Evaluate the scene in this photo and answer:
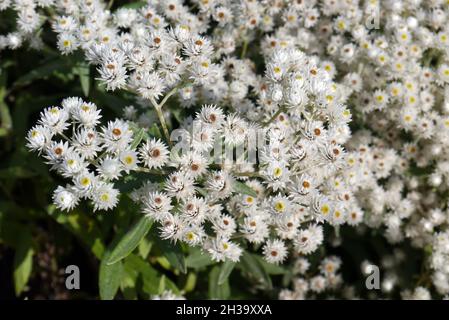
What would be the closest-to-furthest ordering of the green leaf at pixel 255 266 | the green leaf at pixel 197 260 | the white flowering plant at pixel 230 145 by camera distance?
the white flowering plant at pixel 230 145 < the green leaf at pixel 255 266 < the green leaf at pixel 197 260

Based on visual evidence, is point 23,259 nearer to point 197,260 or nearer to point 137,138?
point 197,260

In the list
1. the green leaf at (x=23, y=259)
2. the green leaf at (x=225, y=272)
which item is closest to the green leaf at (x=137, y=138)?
the green leaf at (x=225, y=272)

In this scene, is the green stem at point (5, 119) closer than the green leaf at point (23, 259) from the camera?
No

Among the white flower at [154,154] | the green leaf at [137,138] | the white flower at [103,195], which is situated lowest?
the white flower at [103,195]

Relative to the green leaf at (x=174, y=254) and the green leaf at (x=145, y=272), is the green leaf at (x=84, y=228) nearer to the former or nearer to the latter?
the green leaf at (x=145, y=272)

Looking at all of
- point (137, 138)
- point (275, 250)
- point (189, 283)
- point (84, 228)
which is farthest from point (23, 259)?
point (275, 250)

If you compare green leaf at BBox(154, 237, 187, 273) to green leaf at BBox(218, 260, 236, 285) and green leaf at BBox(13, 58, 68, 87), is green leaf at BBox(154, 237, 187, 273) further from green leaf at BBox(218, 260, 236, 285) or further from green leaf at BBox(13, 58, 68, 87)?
green leaf at BBox(13, 58, 68, 87)

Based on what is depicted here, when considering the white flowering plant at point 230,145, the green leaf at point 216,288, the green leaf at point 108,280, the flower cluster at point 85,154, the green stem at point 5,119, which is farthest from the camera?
the green stem at point 5,119

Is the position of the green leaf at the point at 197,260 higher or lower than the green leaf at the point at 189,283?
higher

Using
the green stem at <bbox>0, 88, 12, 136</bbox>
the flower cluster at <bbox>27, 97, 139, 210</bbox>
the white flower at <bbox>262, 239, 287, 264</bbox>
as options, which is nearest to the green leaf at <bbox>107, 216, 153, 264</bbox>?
the flower cluster at <bbox>27, 97, 139, 210</bbox>
